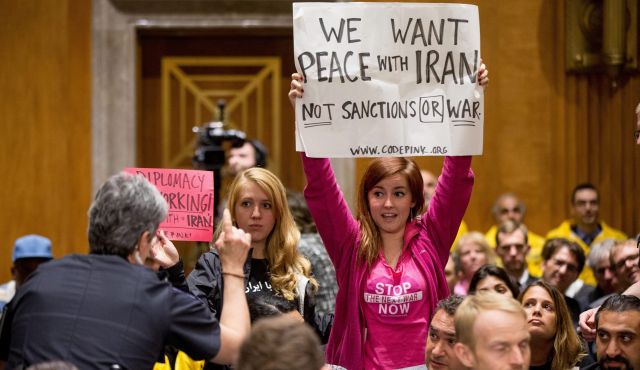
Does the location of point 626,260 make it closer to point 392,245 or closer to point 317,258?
point 317,258

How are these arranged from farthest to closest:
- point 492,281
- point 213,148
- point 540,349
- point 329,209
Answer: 1. point 213,148
2. point 492,281
3. point 540,349
4. point 329,209

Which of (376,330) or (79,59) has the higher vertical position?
(79,59)

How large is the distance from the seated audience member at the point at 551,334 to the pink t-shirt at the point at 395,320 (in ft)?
2.25

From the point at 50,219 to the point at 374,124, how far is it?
5.02 metres

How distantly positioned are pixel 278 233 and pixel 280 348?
220 centimetres

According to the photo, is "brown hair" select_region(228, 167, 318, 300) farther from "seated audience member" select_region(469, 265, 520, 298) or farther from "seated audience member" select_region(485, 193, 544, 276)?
"seated audience member" select_region(485, 193, 544, 276)

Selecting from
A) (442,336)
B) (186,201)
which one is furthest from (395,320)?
(186,201)

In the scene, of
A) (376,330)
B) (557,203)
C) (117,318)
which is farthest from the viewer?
(557,203)

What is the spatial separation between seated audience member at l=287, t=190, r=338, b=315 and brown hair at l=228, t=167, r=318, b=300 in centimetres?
45

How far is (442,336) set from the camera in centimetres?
423

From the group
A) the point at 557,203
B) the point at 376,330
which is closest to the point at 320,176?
the point at 376,330

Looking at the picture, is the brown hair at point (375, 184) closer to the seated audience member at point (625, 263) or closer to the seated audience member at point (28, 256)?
the seated audience member at point (625, 263)

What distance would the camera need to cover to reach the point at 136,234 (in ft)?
11.6

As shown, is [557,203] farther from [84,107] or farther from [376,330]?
[376,330]
